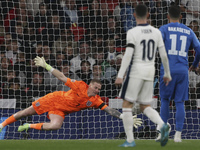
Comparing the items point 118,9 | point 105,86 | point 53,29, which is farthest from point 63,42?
point 105,86

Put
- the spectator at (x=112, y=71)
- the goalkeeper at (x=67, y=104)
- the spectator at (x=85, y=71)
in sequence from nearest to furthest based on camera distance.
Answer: the goalkeeper at (x=67, y=104) < the spectator at (x=85, y=71) < the spectator at (x=112, y=71)

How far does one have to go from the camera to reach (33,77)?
9.03 meters

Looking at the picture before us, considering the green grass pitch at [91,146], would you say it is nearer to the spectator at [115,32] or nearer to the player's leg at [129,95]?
the player's leg at [129,95]

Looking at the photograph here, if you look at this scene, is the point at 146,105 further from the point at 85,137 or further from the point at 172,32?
the point at 85,137

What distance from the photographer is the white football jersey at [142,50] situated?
4996 millimetres

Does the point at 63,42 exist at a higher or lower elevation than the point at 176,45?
higher

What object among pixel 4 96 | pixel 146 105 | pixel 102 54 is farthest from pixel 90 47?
pixel 146 105

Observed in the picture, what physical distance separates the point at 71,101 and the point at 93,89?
1.59 ft

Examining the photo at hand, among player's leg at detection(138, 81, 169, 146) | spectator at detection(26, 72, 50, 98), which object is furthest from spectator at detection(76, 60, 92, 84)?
player's leg at detection(138, 81, 169, 146)

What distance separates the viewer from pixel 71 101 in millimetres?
6902

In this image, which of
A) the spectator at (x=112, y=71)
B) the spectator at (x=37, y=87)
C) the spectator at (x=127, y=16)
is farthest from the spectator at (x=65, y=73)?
the spectator at (x=127, y=16)

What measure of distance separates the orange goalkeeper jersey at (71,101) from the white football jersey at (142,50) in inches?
72.8

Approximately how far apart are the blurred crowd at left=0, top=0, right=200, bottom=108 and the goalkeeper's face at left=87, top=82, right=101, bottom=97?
6.56ft

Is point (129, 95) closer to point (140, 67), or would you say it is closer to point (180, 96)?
point (140, 67)
